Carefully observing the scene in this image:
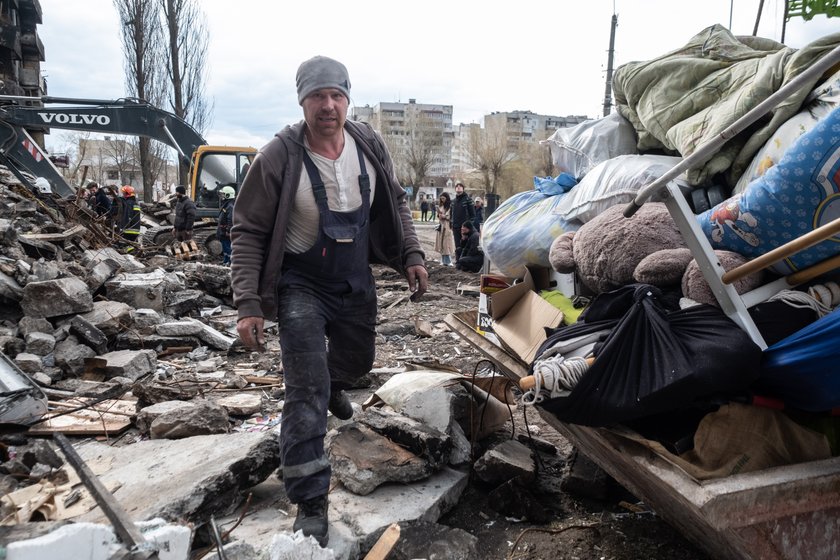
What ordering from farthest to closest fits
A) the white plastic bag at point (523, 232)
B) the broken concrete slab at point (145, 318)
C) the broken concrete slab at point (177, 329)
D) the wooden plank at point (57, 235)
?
1. the wooden plank at point (57, 235)
2. the broken concrete slab at point (145, 318)
3. the broken concrete slab at point (177, 329)
4. the white plastic bag at point (523, 232)

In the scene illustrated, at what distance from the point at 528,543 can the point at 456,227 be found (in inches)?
411

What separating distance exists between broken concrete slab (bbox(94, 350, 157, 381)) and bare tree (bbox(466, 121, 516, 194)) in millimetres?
41515

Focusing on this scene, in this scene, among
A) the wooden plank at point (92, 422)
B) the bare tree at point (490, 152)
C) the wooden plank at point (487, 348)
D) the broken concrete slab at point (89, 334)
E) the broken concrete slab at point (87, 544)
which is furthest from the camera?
the bare tree at point (490, 152)

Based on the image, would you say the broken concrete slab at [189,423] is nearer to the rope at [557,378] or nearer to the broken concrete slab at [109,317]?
the rope at [557,378]

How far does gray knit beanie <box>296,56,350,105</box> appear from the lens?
260 cm

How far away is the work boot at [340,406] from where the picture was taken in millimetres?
3152

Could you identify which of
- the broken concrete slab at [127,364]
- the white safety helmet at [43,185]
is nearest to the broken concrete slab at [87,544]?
the broken concrete slab at [127,364]

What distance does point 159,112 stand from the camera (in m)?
13.4

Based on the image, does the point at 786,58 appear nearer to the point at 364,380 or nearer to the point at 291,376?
the point at 291,376

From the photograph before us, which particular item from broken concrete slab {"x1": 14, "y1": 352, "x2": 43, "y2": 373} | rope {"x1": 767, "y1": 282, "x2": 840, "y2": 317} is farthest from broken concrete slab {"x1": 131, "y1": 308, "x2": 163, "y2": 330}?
rope {"x1": 767, "y1": 282, "x2": 840, "y2": 317}

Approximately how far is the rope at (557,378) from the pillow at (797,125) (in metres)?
1.01

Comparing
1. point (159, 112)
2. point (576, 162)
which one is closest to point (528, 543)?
point (576, 162)

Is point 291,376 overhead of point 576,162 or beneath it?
beneath

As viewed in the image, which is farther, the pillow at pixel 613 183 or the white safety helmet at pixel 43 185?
the white safety helmet at pixel 43 185
